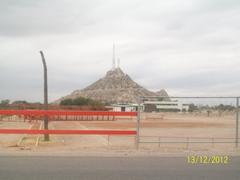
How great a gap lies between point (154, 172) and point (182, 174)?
677 millimetres

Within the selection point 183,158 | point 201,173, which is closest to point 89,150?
point 183,158

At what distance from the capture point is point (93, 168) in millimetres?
10664

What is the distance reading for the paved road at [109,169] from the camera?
372 inches

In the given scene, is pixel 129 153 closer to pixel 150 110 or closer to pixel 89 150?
pixel 89 150

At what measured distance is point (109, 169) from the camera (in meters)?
10.5

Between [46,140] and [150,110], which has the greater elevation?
[150,110]

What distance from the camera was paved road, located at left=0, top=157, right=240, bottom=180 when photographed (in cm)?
946
